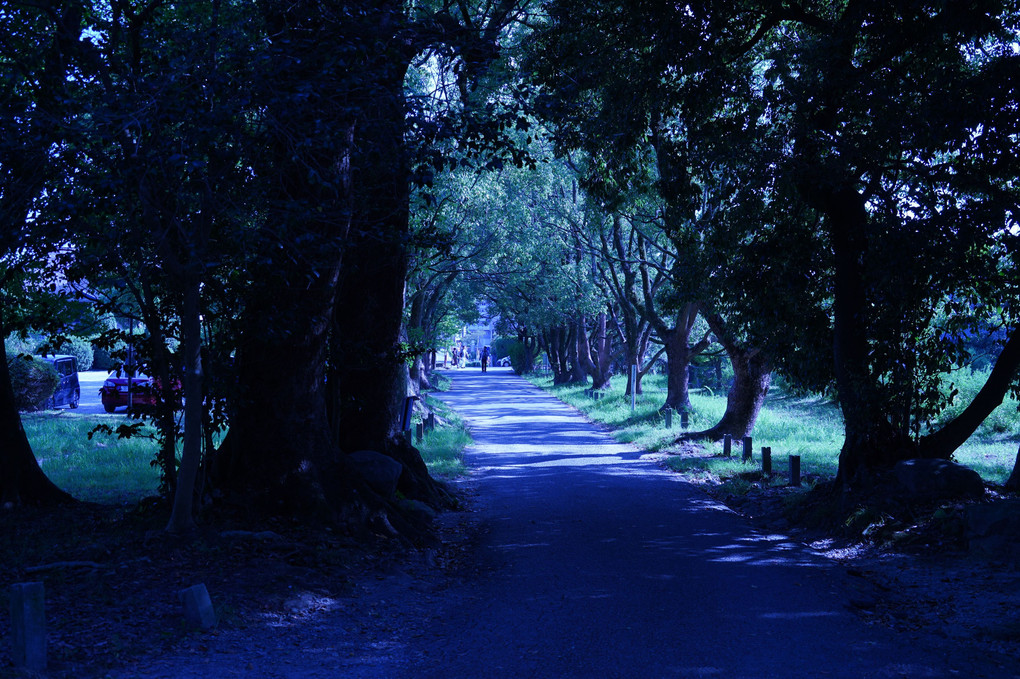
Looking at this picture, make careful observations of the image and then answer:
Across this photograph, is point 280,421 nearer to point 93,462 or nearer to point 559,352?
point 93,462

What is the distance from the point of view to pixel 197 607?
6.32 m

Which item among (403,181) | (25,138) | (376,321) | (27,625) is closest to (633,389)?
(376,321)

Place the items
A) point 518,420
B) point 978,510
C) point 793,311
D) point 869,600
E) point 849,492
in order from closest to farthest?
point 869,600 < point 978,510 < point 849,492 < point 793,311 < point 518,420

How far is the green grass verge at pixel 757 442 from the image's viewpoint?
1675 centimetres

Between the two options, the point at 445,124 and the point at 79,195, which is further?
the point at 445,124

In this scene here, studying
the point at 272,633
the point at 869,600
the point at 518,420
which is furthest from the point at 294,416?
the point at 518,420

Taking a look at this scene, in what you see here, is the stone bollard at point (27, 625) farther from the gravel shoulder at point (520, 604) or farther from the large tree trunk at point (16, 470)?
the large tree trunk at point (16, 470)

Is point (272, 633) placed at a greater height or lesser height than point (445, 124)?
lesser

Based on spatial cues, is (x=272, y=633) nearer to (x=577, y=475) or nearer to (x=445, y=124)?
(x=445, y=124)

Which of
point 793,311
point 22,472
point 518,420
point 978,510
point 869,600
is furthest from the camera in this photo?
point 518,420

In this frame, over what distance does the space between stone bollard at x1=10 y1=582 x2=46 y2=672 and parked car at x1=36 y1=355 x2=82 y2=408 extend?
2596cm

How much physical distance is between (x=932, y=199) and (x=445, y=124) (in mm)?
5424

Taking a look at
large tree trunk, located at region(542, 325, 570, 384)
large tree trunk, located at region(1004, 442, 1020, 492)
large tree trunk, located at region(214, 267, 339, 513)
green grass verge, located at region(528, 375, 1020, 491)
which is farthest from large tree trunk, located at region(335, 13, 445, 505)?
large tree trunk, located at region(542, 325, 570, 384)

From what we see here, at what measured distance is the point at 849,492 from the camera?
37.6 feet
